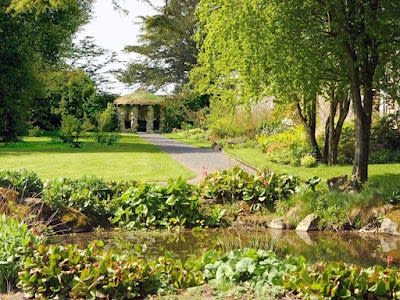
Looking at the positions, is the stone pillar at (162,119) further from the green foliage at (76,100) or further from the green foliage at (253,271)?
the green foliage at (253,271)

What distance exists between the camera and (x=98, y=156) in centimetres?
2319

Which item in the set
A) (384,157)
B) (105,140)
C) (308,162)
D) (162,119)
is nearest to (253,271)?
(308,162)

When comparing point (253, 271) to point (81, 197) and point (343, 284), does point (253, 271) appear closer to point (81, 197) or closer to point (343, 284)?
point (343, 284)

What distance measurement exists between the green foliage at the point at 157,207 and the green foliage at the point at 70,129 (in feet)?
57.0

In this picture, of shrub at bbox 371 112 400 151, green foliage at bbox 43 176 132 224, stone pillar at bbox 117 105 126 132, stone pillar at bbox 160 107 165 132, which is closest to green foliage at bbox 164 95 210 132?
stone pillar at bbox 160 107 165 132

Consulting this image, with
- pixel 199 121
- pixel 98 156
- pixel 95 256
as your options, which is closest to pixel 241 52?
pixel 95 256

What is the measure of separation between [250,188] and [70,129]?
18.6 meters

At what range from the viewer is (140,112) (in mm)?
52812

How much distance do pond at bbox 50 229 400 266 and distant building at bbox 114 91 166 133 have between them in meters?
40.4

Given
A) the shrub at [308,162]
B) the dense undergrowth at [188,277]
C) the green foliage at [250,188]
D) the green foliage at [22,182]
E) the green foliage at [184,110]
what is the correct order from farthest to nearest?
the green foliage at [184,110], the shrub at [308,162], the green foliage at [250,188], the green foliage at [22,182], the dense undergrowth at [188,277]

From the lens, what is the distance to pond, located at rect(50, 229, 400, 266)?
9344 millimetres

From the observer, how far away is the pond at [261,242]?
9.34 meters

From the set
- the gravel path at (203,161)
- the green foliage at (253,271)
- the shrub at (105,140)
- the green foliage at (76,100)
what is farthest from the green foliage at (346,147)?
the green foliage at (76,100)

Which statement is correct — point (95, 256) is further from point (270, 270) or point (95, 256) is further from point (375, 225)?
point (375, 225)
